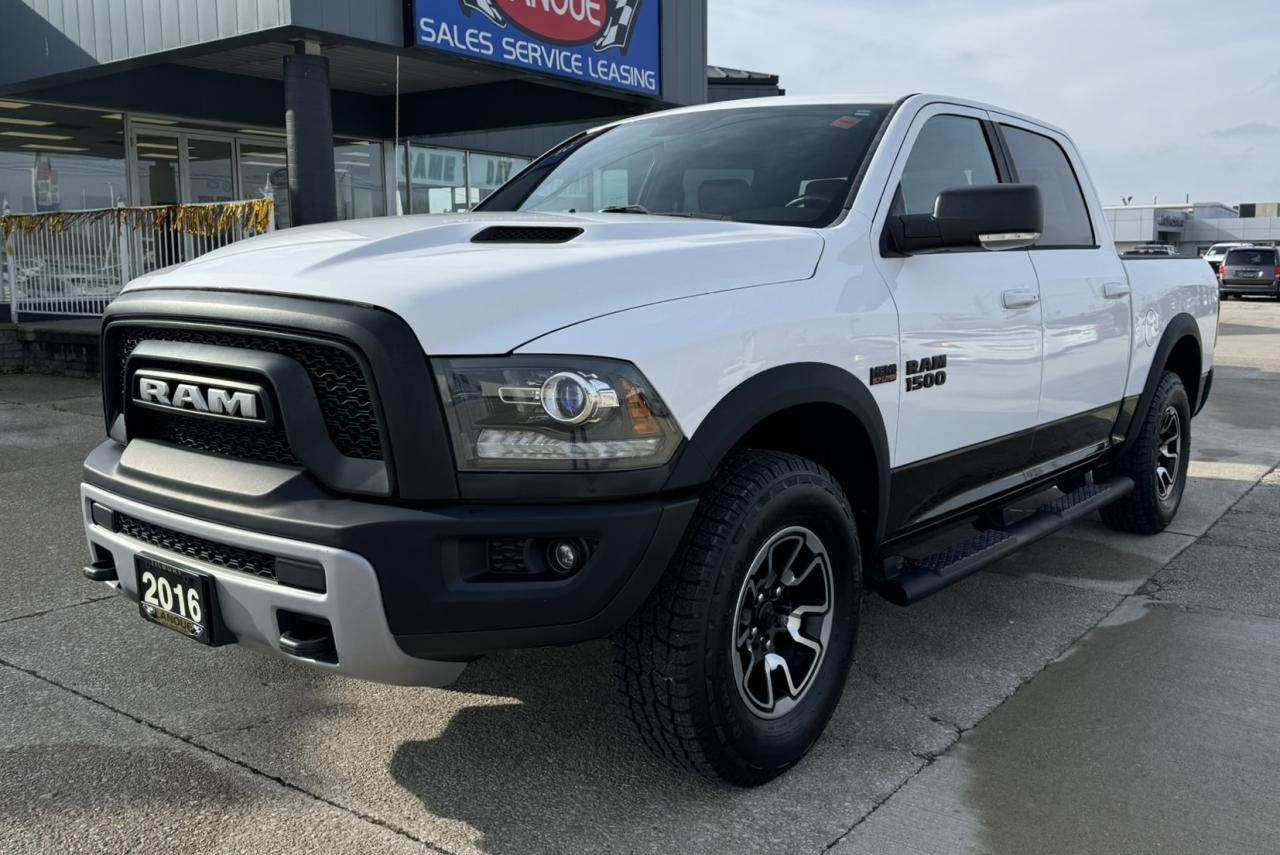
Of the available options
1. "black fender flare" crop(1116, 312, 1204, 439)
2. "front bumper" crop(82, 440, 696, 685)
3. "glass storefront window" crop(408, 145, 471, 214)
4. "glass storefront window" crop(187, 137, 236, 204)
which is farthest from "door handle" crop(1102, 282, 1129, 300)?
"glass storefront window" crop(408, 145, 471, 214)

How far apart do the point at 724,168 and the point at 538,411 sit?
1.64 meters

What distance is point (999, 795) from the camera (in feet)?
9.39

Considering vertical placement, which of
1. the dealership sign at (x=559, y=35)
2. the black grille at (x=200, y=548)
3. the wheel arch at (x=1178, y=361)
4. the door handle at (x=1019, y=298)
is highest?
the dealership sign at (x=559, y=35)

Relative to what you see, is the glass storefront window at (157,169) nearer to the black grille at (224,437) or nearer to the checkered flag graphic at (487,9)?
the checkered flag graphic at (487,9)

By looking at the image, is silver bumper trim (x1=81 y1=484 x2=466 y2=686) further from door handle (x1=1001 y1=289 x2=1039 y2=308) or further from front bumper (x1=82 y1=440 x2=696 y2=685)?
door handle (x1=1001 y1=289 x2=1039 y2=308)

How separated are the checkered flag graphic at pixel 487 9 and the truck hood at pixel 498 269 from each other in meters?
8.55

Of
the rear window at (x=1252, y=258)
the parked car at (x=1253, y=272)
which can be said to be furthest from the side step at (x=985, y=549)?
the rear window at (x=1252, y=258)

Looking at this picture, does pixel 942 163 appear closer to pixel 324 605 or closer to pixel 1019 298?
pixel 1019 298

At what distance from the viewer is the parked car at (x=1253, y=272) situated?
31469 mm

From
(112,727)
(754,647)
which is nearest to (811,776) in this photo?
(754,647)

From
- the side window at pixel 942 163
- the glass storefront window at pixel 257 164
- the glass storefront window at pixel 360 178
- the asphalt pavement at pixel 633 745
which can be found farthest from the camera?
the glass storefront window at pixel 360 178

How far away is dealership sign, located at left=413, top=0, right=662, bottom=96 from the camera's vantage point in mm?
10859

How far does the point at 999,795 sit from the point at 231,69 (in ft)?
45.5

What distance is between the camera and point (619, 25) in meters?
12.8
